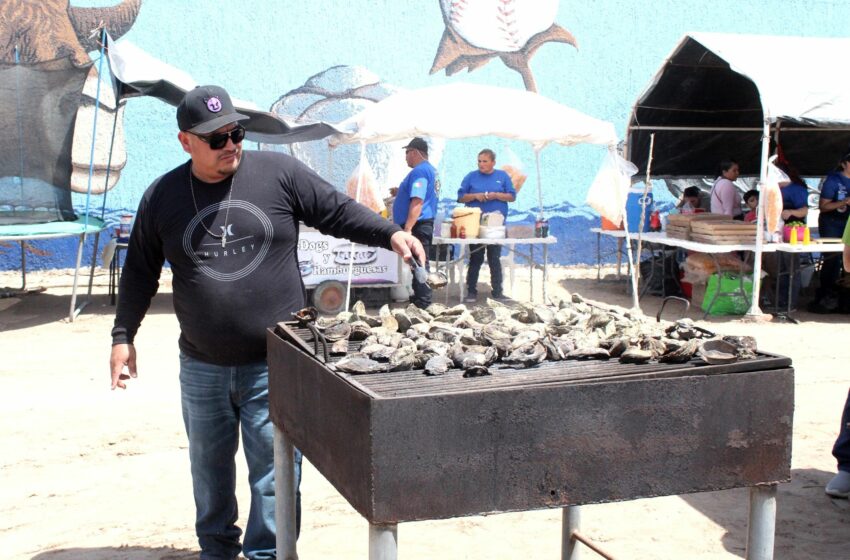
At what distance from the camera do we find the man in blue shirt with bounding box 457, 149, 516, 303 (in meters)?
11.0

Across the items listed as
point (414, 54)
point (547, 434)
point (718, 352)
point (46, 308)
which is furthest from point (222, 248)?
point (414, 54)

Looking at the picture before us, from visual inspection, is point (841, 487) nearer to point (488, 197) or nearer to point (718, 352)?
point (718, 352)

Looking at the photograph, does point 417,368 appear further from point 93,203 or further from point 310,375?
point 93,203

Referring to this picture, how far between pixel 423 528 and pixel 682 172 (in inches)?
420

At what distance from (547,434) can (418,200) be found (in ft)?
23.2

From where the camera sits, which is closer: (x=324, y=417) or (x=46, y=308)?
(x=324, y=417)

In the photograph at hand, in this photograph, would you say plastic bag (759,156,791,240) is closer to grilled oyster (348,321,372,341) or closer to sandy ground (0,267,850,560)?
sandy ground (0,267,850,560)

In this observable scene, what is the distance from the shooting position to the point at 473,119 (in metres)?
9.82

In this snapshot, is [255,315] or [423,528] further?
[423,528]

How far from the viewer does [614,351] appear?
270cm

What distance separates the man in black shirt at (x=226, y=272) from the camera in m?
3.27

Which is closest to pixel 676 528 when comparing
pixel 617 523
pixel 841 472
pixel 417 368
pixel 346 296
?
pixel 617 523

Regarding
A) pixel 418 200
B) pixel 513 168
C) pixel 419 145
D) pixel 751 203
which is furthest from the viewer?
pixel 513 168

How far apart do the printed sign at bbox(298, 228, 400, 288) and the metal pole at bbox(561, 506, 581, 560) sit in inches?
254
